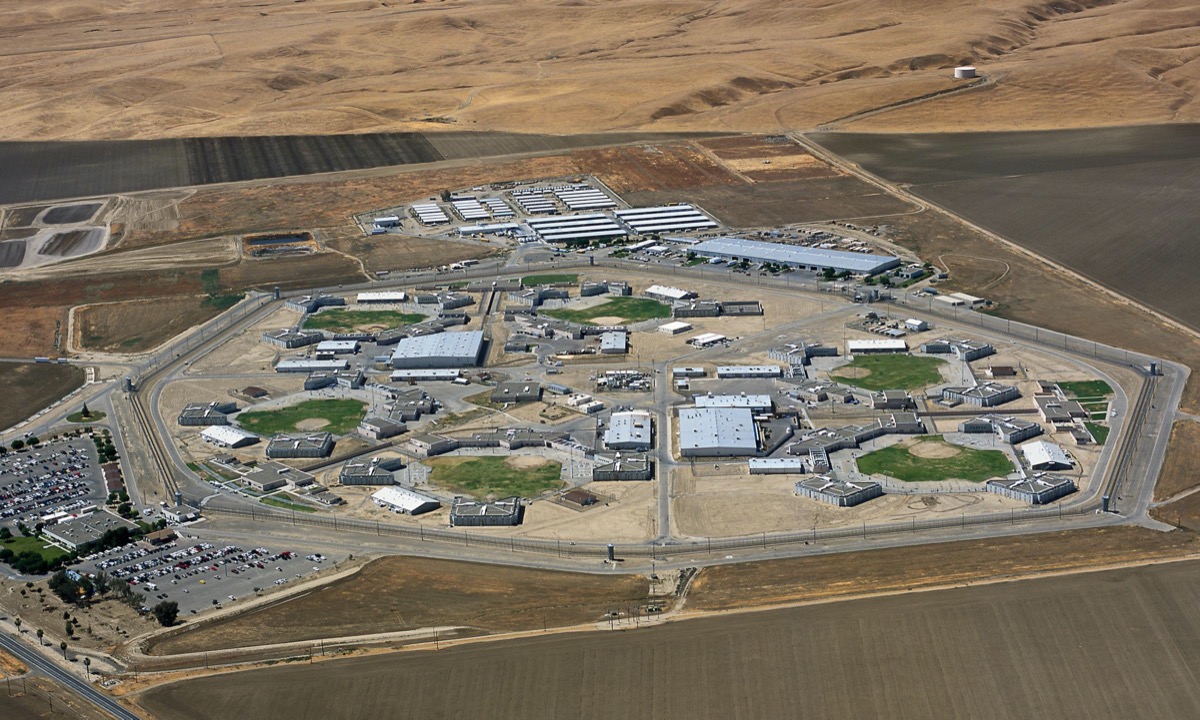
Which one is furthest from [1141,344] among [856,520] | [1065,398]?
[856,520]

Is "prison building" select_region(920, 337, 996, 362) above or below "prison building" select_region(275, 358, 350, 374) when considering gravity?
above

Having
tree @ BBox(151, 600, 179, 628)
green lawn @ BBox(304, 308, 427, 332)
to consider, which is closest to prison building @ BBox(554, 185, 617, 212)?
green lawn @ BBox(304, 308, 427, 332)

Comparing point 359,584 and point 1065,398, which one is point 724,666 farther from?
point 1065,398

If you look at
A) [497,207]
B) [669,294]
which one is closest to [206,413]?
[669,294]

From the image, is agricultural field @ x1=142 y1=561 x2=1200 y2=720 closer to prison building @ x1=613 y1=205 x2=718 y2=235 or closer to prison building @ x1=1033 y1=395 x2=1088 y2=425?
prison building @ x1=1033 y1=395 x2=1088 y2=425

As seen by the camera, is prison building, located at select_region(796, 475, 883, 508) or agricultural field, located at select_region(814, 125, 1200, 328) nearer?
prison building, located at select_region(796, 475, 883, 508)

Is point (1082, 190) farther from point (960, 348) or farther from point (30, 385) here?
point (30, 385)

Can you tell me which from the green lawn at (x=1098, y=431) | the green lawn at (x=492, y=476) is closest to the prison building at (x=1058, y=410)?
the green lawn at (x=1098, y=431)
